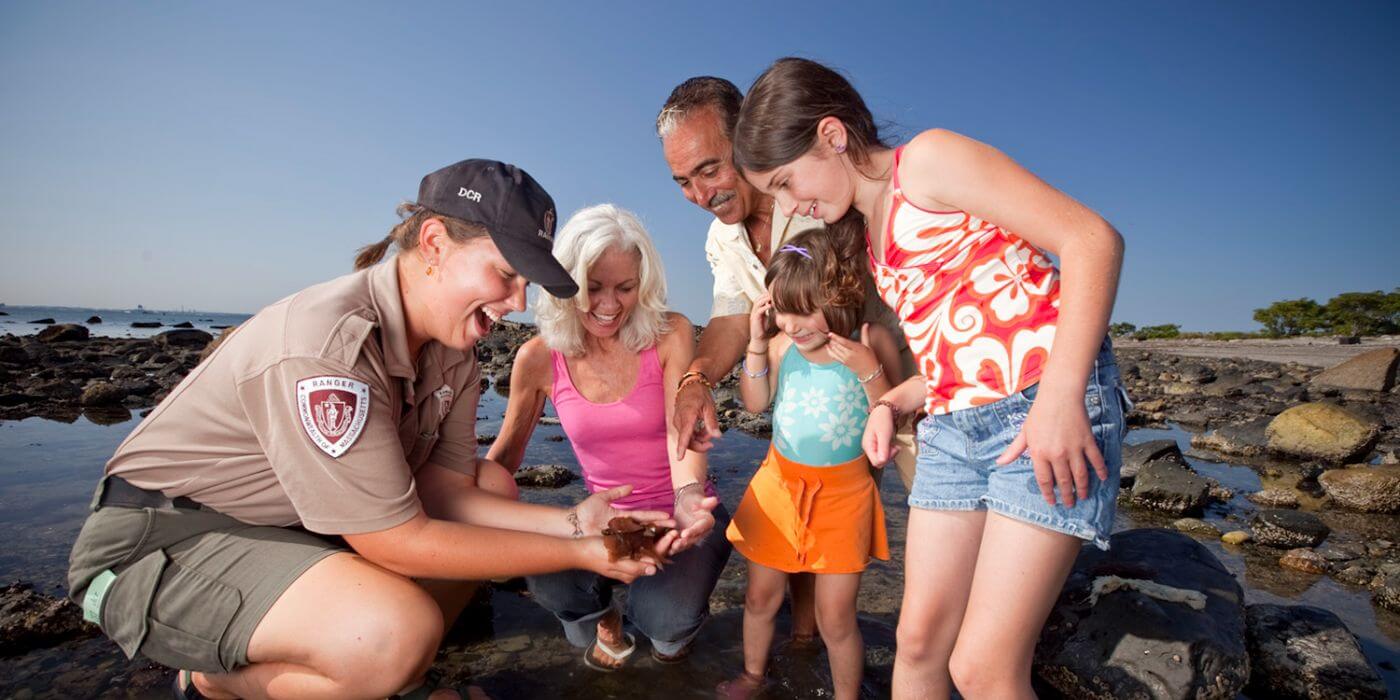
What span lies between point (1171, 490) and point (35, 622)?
22.5ft

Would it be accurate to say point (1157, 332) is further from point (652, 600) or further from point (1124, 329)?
point (652, 600)

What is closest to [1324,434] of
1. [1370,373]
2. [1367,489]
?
[1367,489]

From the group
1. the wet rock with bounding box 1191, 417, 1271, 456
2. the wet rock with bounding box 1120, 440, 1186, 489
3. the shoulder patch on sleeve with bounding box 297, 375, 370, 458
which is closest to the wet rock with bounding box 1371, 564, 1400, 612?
the wet rock with bounding box 1120, 440, 1186, 489

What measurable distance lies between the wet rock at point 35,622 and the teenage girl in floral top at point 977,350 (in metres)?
3.47

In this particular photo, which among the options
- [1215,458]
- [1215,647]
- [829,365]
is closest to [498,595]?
[829,365]

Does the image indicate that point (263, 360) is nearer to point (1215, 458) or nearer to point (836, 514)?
point (836, 514)

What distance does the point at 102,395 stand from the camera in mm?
9266

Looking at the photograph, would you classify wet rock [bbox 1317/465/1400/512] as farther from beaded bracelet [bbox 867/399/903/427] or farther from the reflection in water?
beaded bracelet [bbox 867/399/903/427]

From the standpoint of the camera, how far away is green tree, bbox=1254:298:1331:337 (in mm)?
40750

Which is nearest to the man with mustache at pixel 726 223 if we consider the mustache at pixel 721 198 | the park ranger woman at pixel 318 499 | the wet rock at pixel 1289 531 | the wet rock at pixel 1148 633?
the mustache at pixel 721 198

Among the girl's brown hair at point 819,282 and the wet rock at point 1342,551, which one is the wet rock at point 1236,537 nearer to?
the wet rock at point 1342,551

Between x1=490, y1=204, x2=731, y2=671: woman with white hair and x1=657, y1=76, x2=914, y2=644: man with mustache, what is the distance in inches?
11.5

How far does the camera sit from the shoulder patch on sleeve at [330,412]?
1954mm

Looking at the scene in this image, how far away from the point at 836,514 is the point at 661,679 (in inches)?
41.1
